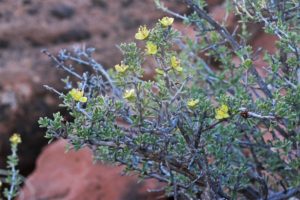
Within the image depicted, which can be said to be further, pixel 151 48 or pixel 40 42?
pixel 40 42

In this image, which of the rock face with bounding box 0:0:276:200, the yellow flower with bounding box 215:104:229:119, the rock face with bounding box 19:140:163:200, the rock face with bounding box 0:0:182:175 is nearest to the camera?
the yellow flower with bounding box 215:104:229:119

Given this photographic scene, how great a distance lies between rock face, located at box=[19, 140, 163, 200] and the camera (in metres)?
2.52

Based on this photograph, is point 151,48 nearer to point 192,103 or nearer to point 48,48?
point 192,103

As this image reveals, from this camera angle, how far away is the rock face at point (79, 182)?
8.27 feet

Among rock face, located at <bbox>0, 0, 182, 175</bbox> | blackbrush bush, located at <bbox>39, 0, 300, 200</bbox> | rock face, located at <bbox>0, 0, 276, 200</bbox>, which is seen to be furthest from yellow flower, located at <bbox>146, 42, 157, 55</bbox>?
rock face, located at <bbox>0, 0, 182, 175</bbox>

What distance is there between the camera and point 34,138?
316 cm

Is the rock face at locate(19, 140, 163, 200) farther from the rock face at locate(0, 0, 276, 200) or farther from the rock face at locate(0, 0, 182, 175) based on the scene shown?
the rock face at locate(0, 0, 182, 175)

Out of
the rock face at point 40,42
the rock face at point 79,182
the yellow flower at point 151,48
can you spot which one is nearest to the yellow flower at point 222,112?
the yellow flower at point 151,48

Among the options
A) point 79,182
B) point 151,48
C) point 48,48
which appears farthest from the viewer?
point 48,48

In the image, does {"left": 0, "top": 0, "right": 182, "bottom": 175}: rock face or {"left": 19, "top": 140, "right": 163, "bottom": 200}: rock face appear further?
{"left": 0, "top": 0, "right": 182, "bottom": 175}: rock face

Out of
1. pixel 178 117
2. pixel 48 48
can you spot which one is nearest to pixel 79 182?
pixel 48 48

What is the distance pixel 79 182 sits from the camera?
8.52 ft

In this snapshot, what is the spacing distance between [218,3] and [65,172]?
4.93 feet

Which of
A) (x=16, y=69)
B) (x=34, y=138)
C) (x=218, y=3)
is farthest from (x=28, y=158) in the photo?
(x=218, y=3)
